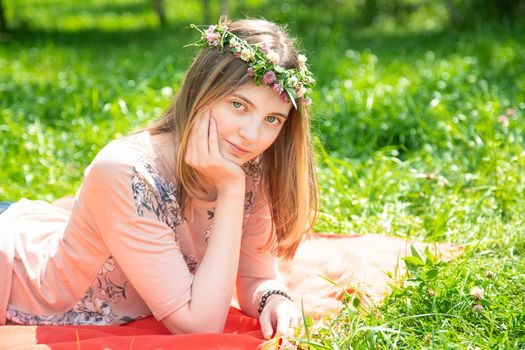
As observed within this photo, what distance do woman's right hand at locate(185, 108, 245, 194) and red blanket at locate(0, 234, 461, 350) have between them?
0.51 m

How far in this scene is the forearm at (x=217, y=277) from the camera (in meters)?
2.43

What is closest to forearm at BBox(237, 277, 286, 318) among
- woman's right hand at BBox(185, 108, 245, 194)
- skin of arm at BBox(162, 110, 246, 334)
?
skin of arm at BBox(162, 110, 246, 334)

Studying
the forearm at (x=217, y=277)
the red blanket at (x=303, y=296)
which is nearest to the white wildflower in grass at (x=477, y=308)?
the red blanket at (x=303, y=296)

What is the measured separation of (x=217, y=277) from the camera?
8.04 ft

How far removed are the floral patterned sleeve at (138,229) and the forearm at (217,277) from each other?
0.13ft

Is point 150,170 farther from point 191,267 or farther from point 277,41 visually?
point 277,41

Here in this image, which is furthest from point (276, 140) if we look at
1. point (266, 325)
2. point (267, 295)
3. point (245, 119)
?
point (266, 325)

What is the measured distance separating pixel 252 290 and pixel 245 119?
744 mm

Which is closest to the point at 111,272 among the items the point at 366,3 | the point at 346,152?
the point at 346,152

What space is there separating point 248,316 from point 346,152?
201 centimetres

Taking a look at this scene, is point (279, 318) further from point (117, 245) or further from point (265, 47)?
point (265, 47)

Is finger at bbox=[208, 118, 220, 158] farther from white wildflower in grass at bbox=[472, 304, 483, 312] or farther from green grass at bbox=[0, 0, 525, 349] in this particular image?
white wildflower in grass at bbox=[472, 304, 483, 312]

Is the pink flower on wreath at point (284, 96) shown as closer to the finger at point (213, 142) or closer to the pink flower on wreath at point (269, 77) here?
the pink flower on wreath at point (269, 77)

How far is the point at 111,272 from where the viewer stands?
2.61m
